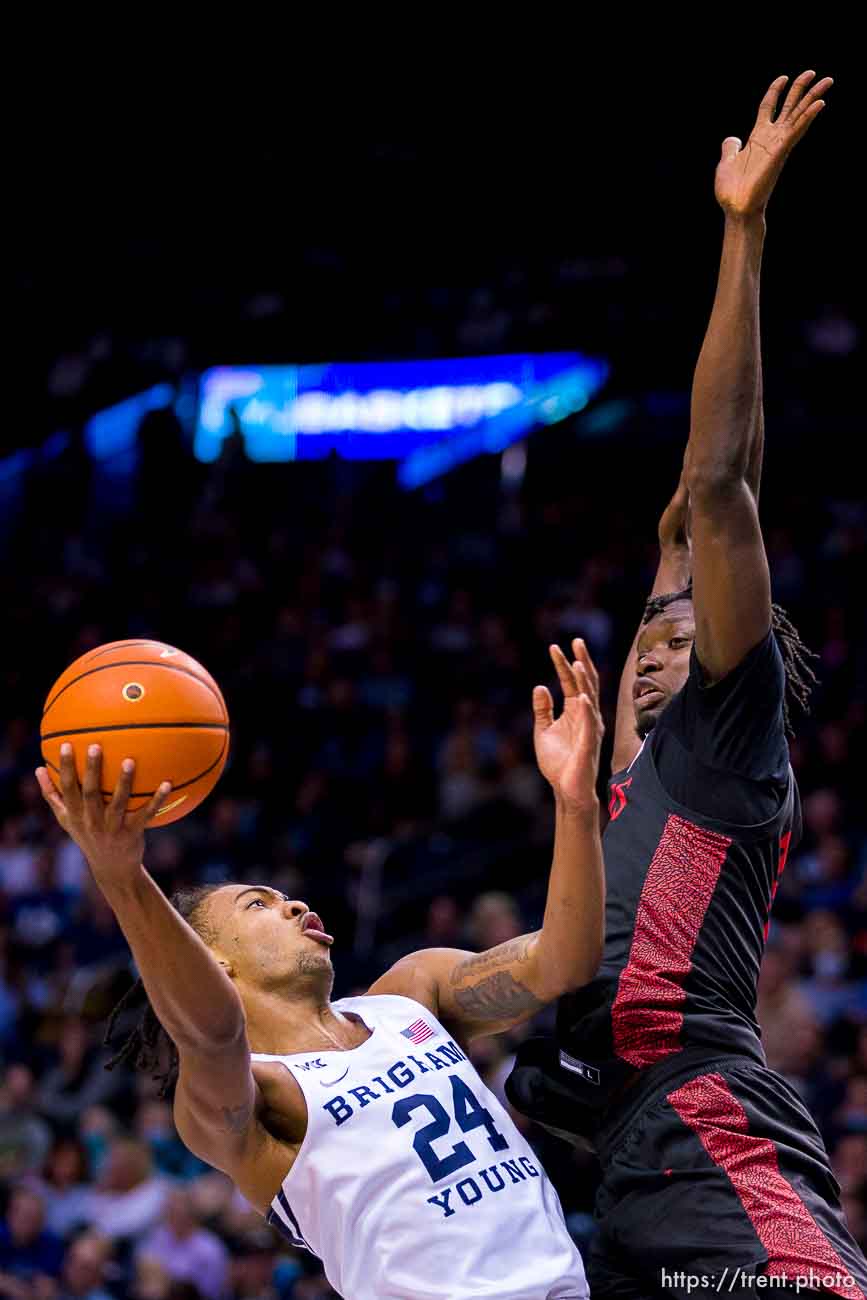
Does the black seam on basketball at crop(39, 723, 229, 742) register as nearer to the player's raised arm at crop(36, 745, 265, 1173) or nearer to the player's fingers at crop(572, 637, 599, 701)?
the player's raised arm at crop(36, 745, 265, 1173)

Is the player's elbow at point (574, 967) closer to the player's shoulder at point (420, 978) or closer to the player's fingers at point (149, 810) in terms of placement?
the player's shoulder at point (420, 978)

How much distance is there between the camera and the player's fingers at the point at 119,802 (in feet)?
10.1

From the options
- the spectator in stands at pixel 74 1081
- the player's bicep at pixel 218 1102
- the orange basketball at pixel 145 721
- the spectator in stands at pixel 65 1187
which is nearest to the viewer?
the orange basketball at pixel 145 721

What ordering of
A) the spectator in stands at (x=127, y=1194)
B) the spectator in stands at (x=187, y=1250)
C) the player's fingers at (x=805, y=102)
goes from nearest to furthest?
the player's fingers at (x=805, y=102)
the spectator in stands at (x=187, y=1250)
the spectator in stands at (x=127, y=1194)

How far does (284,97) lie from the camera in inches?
686

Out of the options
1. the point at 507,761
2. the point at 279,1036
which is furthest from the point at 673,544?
the point at 507,761

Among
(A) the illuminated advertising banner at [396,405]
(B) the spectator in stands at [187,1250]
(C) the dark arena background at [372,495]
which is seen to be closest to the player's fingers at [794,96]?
(C) the dark arena background at [372,495]

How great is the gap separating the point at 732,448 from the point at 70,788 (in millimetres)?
1560

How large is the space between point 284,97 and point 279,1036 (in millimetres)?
15009

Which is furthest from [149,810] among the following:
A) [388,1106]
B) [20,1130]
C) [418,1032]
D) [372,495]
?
[372,495]

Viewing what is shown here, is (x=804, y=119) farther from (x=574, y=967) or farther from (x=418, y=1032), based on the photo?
(x=418, y=1032)

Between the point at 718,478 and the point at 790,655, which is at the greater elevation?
the point at 718,478

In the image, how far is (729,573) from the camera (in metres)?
3.57

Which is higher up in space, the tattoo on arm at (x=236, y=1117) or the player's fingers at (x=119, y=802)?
the player's fingers at (x=119, y=802)
